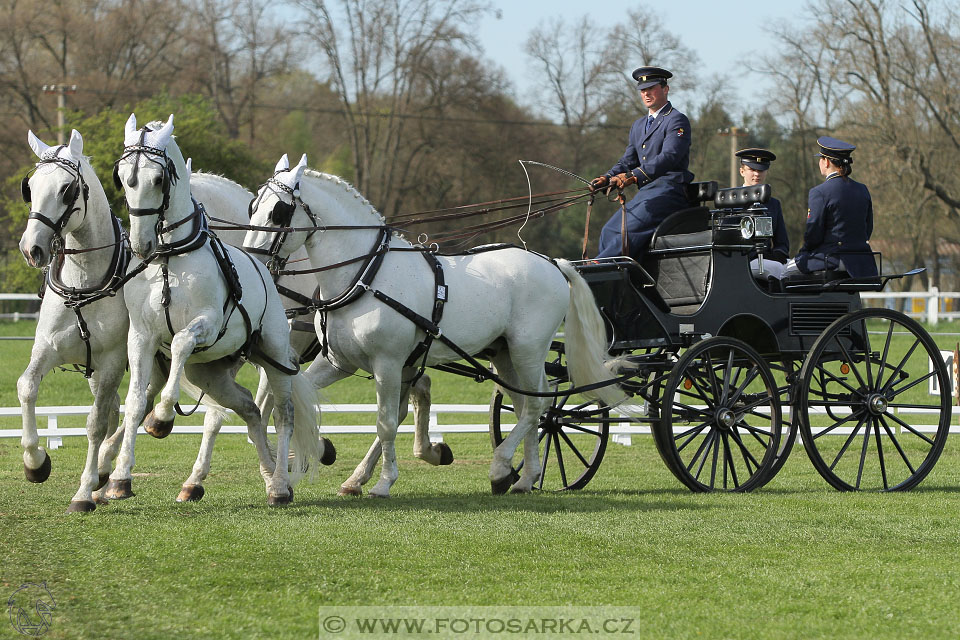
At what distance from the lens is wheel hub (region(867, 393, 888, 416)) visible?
8922 mm

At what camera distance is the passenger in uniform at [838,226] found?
29.2ft

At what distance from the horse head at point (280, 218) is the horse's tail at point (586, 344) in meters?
2.01

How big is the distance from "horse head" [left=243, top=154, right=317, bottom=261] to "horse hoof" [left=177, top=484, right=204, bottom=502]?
5.18 feet

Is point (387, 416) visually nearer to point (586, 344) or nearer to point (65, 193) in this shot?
point (586, 344)

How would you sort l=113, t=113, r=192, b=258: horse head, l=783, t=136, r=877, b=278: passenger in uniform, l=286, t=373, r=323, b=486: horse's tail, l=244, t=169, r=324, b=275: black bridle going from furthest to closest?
l=783, t=136, r=877, b=278: passenger in uniform, l=286, t=373, r=323, b=486: horse's tail, l=244, t=169, r=324, b=275: black bridle, l=113, t=113, r=192, b=258: horse head

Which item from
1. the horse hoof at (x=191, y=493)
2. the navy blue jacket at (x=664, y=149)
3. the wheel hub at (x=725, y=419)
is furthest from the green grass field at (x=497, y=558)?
the navy blue jacket at (x=664, y=149)

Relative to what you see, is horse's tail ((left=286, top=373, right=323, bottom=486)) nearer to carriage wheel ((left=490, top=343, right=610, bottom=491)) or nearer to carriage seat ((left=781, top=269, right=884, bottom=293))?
carriage wheel ((left=490, top=343, right=610, bottom=491))

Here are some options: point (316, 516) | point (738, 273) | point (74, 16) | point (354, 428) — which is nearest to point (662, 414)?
point (738, 273)

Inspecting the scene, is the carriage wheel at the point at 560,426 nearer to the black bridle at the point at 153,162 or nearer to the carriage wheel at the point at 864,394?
the carriage wheel at the point at 864,394

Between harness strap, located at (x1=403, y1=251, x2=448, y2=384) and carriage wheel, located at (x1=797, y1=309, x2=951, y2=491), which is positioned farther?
carriage wheel, located at (x1=797, y1=309, x2=951, y2=491)

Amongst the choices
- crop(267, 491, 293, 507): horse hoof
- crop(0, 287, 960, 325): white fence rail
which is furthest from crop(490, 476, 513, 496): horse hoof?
crop(0, 287, 960, 325): white fence rail

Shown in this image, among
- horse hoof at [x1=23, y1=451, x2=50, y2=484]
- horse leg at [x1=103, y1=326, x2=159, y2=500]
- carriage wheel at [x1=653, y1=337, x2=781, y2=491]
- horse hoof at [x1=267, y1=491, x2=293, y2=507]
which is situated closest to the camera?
horse leg at [x1=103, y1=326, x2=159, y2=500]

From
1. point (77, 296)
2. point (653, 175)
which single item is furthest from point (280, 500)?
point (653, 175)

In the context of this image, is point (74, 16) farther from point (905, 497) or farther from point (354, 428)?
point (905, 497)
